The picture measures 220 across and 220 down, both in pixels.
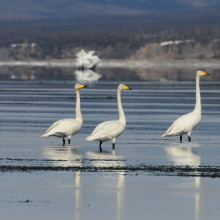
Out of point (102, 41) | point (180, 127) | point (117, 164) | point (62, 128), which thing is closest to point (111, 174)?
point (117, 164)

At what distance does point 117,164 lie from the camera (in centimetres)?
1144

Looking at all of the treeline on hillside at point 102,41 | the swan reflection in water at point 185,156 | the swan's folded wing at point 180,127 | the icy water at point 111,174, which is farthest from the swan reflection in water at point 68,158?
the treeline on hillside at point 102,41

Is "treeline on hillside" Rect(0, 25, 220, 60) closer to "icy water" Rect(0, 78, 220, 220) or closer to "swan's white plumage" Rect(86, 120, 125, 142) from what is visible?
"icy water" Rect(0, 78, 220, 220)

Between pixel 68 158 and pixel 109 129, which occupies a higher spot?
pixel 109 129

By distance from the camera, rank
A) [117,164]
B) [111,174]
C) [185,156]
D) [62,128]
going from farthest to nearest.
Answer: [62,128]
[185,156]
[117,164]
[111,174]

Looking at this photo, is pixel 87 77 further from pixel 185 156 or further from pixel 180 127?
pixel 185 156

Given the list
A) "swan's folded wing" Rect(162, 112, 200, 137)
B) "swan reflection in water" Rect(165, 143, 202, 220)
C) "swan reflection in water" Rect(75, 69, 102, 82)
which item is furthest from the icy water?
"swan reflection in water" Rect(75, 69, 102, 82)

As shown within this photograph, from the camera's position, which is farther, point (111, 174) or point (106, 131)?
point (106, 131)

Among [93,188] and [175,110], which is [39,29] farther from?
[93,188]

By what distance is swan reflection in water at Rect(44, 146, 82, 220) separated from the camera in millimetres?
9172

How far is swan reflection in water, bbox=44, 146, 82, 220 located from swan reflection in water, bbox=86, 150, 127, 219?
0.26 meters

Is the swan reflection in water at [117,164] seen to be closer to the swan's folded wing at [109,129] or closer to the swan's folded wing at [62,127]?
the swan's folded wing at [109,129]

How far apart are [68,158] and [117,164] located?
105 cm

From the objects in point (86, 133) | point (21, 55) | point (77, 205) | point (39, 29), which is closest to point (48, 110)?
point (86, 133)
